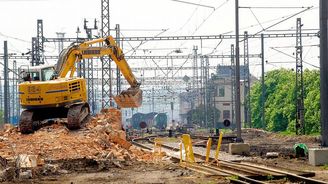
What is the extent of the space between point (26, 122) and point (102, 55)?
768 centimetres

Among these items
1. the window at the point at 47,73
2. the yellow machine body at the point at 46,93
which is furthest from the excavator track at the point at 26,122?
the window at the point at 47,73

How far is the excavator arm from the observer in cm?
3844

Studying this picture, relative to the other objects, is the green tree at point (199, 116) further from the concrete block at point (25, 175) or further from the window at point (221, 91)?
the concrete block at point (25, 175)

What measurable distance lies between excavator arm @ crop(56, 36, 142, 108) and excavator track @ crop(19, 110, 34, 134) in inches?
144

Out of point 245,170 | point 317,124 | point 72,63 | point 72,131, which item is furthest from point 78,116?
point 317,124

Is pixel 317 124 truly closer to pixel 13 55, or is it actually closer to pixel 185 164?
pixel 13 55

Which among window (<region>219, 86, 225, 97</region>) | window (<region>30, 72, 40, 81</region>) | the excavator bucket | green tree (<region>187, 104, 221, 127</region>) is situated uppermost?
window (<region>219, 86, 225, 97</region>)

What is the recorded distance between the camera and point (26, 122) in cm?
3422

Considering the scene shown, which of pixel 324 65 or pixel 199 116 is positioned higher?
pixel 324 65

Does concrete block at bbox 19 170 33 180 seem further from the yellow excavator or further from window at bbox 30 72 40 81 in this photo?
window at bbox 30 72 40 81

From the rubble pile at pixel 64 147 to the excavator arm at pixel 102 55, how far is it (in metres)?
3.72

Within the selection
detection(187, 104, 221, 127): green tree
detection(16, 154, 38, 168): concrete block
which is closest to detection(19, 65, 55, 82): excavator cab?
detection(16, 154, 38, 168): concrete block

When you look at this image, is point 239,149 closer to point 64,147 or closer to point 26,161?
point 64,147

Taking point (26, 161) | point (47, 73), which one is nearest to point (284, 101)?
point (47, 73)
